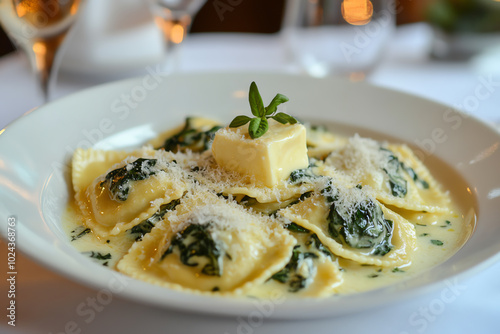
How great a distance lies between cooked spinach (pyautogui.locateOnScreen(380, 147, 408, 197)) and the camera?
4.10m

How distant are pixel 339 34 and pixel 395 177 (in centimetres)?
294

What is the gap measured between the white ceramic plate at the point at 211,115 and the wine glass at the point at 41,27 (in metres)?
0.50

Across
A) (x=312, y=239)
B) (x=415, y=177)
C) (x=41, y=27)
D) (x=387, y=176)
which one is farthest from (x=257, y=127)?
(x=41, y=27)

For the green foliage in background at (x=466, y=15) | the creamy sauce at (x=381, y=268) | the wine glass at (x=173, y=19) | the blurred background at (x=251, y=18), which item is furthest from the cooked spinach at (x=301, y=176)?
the blurred background at (x=251, y=18)

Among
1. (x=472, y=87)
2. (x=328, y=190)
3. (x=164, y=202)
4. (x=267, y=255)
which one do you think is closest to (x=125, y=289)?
(x=267, y=255)

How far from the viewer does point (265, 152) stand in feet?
11.4

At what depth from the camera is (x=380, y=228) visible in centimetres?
357

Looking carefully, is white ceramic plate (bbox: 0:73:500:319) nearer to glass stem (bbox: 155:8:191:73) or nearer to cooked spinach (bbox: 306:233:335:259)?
cooked spinach (bbox: 306:233:335:259)

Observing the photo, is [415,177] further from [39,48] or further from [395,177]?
[39,48]

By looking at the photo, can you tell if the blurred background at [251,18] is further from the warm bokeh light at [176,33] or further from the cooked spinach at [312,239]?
the cooked spinach at [312,239]

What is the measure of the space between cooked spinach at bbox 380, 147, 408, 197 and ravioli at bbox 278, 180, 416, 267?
0.49 metres

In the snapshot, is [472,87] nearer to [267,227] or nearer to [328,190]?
[328,190]

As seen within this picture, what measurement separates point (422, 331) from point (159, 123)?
3.04 meters

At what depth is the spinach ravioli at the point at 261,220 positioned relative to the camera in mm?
3072
